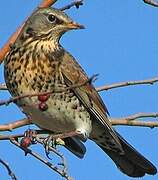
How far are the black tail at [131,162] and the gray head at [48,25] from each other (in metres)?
1.37

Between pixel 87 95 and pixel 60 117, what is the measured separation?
46cm

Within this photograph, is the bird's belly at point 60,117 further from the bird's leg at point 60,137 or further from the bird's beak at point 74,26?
the bird's beak at point 74,26

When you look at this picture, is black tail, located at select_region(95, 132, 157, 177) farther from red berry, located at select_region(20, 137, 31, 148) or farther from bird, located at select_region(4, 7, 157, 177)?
red berry, located at select_region(20, 137, 31, 148)

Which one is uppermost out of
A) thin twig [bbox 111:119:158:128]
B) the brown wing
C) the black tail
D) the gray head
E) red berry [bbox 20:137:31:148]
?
the gray head

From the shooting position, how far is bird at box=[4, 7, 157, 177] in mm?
5785

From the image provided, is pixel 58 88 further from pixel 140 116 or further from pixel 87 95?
pixel 140 116

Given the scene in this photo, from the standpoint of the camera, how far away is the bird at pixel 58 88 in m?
5.79

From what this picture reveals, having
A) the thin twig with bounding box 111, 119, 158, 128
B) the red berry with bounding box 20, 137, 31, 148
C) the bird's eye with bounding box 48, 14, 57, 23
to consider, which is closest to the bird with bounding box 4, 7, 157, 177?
the bird's eye with bounding box 48, 14, 57, 23

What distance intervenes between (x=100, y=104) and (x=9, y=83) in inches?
43.4

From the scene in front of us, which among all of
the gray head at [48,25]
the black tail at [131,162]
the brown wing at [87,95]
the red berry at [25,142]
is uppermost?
the gray head at [48,25]

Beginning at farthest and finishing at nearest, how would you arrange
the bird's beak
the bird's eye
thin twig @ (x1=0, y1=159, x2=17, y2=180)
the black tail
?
the black tail, the bird's eye, the bird's beak, thin twig @ (x1=0, y1=159, x2=17, y2=180)

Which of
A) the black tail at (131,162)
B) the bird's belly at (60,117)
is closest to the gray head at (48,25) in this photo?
the bird's belly at (60,117)

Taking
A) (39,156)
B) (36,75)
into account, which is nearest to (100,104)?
(36,75)

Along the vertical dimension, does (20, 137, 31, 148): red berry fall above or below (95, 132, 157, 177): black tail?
above
